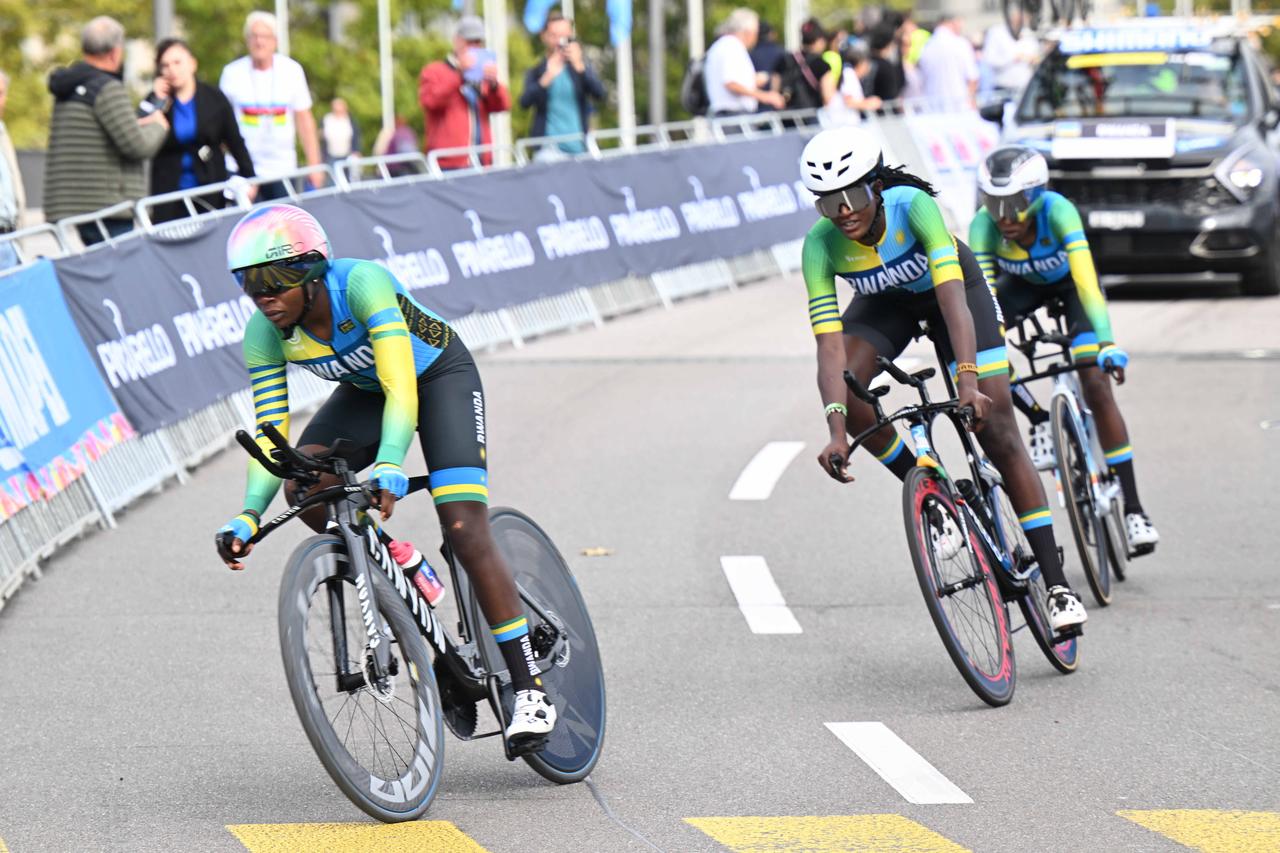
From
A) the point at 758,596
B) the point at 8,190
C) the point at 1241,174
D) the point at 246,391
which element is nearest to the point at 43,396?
the point at 8,190

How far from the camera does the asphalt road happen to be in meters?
6.07

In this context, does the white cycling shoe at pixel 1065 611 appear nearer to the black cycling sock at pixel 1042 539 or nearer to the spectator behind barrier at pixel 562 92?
the black cycling sock at pixel 1042 539

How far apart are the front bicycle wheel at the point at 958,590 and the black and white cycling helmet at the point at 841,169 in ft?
3.13

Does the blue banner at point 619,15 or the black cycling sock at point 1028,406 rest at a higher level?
the black cycling sock at point 1028,406

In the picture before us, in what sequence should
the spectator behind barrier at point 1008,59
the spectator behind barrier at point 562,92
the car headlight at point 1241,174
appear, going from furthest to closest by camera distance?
the spectator behind barrier at point 1008,59 < the spectator behind barrier at point 562,92 < the car headlight at point 1241,174

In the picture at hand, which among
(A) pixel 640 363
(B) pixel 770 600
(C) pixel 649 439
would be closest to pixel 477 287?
(A) pixel 640 363

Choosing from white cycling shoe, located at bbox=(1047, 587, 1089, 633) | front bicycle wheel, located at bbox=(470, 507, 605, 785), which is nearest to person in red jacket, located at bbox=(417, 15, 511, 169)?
white cycling shoe, located at bbox=(1047, 587, 1089, 633)

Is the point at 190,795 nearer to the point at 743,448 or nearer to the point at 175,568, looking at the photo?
the point at 175,568

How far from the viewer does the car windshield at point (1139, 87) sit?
19.2 meters

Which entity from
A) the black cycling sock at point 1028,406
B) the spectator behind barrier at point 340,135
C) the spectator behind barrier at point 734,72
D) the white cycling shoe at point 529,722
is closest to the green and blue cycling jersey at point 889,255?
the black cycling sock at point 1028,406

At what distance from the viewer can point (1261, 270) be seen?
18.9m

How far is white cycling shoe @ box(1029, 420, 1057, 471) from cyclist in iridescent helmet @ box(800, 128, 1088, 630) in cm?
116

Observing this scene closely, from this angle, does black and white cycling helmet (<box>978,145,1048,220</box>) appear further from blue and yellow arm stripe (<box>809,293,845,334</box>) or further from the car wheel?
the car wheel

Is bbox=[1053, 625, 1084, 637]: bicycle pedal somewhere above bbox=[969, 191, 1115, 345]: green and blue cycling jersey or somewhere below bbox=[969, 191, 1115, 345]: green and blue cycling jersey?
below
